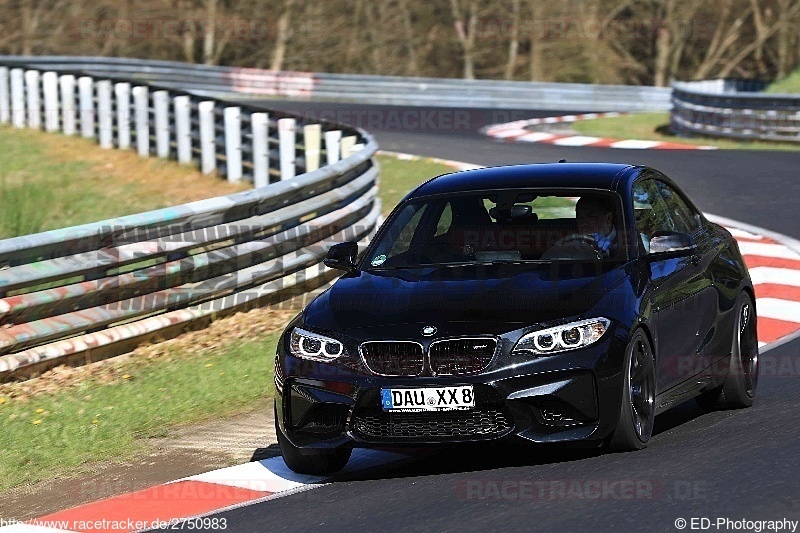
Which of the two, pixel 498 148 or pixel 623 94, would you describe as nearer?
pixel 498 148

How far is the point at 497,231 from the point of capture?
8117 millimetres

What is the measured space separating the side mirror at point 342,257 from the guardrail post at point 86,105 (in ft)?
65.5

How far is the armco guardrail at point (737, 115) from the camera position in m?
26.0

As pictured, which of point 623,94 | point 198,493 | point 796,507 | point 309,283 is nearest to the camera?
point 796,507

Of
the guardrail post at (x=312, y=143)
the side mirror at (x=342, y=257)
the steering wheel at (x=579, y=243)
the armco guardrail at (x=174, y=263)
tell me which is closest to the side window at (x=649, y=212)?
the steering wheel at (x=579, y=243)

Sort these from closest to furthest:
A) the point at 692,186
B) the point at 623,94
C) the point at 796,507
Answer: the point at 796,507, the point at 692,186, the point at 623,94

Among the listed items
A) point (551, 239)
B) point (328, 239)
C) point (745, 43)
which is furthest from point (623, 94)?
point (551, 239)

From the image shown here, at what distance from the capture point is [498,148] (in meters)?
25.7

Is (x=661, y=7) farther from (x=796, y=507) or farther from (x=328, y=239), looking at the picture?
(x=796, y=507)

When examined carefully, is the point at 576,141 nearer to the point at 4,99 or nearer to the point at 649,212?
the point at 4,99

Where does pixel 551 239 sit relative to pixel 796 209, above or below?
above

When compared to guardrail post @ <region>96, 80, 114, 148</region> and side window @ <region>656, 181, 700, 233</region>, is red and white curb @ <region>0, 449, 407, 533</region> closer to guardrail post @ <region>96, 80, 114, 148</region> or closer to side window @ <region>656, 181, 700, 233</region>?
side window @ <region>656, 181, 700, 233</region>

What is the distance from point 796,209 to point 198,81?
27.6 m

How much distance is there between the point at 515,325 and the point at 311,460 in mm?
1222
